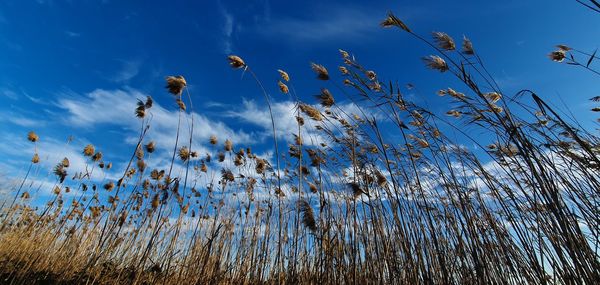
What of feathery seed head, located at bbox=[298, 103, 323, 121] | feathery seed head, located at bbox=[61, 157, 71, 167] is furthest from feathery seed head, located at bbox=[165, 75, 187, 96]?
feathery seed head, located at bbox=[61, 157, 71, 167]

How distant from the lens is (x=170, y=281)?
15.1 feet

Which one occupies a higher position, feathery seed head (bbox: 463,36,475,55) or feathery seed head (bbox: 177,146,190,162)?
feathery seed head (bbox: 463,36,475,55)

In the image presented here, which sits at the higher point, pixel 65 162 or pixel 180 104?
pixel 180 104

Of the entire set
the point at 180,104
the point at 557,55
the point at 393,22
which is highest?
the point at 557,55

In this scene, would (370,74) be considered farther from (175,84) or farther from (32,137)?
(32,137)

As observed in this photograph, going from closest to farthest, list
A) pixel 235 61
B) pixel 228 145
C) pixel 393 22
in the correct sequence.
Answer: pixel 393 22
pixel 235 61
pixel 228 145

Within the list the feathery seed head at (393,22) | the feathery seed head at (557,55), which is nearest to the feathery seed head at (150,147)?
the feathery seed head at (393,22)

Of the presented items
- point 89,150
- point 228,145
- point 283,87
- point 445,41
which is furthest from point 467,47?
point 89,150

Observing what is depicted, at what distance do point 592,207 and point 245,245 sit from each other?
4.40m

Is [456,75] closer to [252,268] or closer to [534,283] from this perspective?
[534,283]

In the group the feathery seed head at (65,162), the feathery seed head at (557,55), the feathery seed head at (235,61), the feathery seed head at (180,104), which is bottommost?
the feathery seed head at (65,162)

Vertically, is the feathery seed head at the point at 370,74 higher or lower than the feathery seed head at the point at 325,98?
higher

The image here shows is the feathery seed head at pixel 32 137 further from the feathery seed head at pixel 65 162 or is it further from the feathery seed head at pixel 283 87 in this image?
the feathery seed head at pixel 283 87

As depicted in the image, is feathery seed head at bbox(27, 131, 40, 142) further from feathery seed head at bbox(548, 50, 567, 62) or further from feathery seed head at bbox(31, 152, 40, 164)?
feathery seed head at bbox(548, 50, 567, 62)
